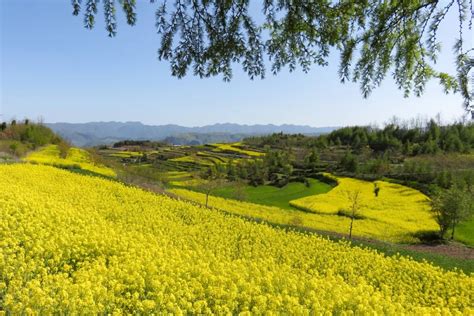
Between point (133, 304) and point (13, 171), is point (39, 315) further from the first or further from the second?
point (13, 171)

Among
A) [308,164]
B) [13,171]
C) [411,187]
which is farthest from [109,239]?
[308,164]

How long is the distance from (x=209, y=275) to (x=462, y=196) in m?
28.5

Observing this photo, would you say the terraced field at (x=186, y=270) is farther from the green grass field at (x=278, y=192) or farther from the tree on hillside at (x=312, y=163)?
the tree on hillside at (x=312, y=163)

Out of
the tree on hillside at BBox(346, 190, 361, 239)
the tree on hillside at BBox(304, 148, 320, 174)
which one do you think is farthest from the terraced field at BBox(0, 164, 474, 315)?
the tree on hillside at BBox(304, 148, 320, 174)

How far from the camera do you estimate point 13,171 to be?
73.1 ft

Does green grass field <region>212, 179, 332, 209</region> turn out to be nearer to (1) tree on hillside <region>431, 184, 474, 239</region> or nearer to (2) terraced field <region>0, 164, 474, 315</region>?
(1) tree on hillside <region>431, 184, 474, 239</region>

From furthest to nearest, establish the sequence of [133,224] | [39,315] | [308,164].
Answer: [308,164] → [133,224] → [39,315]

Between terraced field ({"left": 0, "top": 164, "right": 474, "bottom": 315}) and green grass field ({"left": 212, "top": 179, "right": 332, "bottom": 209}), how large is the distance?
28371mm

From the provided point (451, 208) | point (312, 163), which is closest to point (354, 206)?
point (451, 208)

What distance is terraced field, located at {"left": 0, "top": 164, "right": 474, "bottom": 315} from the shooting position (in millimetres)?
5297

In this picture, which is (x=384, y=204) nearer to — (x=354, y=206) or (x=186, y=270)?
(x=354, y=206)

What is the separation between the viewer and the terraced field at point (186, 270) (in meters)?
5.30

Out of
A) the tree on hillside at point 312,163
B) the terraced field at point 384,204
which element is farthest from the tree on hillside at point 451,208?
the tree on hillside at point 312,163

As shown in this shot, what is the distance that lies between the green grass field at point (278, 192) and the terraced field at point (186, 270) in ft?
93.1
